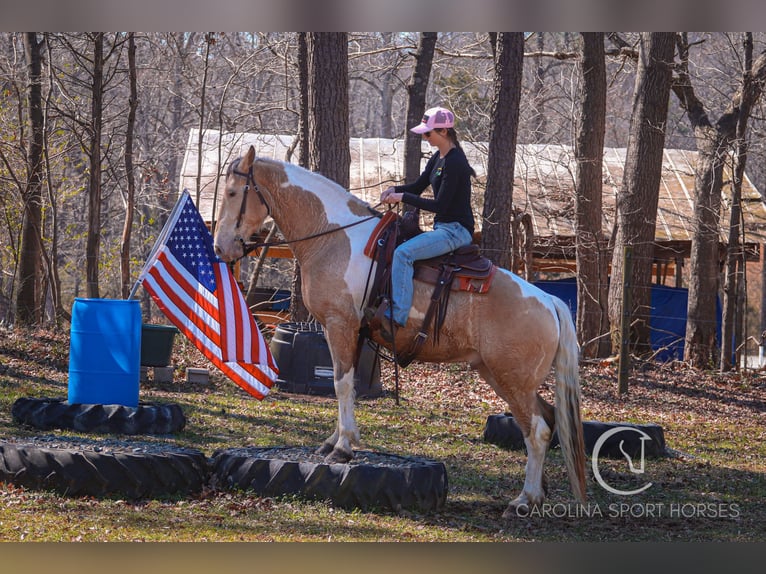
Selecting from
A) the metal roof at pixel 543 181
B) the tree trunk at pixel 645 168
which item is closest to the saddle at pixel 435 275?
the tree trunk at pixel 645 168

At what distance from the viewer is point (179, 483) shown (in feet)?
20.2

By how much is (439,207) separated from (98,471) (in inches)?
111

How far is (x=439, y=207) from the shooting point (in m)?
6.38

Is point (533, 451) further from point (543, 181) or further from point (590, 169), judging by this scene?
point (543, 181)

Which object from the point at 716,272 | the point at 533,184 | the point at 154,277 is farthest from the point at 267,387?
the point at 533,184

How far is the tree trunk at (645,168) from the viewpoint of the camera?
14.9 metres

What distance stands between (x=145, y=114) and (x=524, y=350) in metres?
23.8

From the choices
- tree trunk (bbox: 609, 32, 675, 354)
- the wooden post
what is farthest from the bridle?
tree trunk (bbox: 609, 32, 675, 354)

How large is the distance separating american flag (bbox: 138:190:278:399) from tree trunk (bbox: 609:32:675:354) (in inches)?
331

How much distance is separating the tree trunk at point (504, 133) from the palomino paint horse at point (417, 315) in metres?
7.45

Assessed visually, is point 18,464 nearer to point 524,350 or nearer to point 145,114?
point 524,350

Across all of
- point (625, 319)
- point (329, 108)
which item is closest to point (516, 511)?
point (625, 319)

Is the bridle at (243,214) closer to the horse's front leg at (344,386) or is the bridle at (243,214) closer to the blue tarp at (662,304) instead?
the horse's front leg at (344,386)

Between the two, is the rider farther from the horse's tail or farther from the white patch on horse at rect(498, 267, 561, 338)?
the horse's tail
